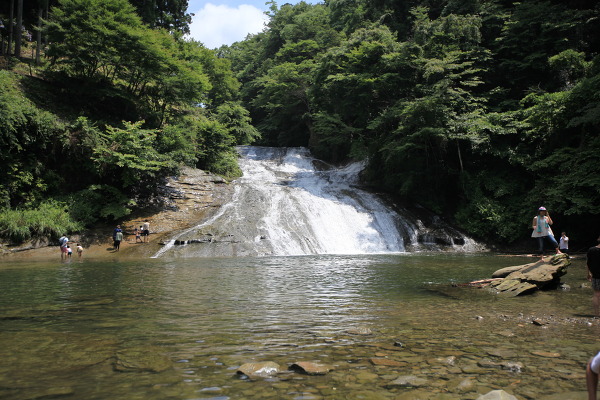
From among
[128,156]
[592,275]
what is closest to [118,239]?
[128,156]

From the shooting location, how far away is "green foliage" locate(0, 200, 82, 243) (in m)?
17.5

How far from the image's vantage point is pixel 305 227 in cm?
2084

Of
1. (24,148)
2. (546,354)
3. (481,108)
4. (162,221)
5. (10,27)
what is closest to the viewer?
(546,354)

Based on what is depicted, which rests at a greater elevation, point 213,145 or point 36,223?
point 213,145

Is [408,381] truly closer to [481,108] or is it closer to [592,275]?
[592,275]

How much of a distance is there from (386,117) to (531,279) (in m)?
17.6

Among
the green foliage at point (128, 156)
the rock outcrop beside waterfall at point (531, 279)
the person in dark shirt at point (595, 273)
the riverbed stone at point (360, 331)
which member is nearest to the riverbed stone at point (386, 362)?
the riverbed stone at point (360, 331)

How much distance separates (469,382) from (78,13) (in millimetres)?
26244

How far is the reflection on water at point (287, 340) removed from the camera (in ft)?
10.6

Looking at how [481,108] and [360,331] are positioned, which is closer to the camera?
[360,331]

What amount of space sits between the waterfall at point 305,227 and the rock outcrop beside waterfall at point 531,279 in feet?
36.3

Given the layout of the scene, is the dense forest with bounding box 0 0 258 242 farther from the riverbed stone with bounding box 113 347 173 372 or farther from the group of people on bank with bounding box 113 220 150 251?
the riverbed stone with bounding box 113 347 173 372

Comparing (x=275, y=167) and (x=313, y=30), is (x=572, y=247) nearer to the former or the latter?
(x=275, y=167)

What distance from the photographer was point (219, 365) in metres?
3.76
